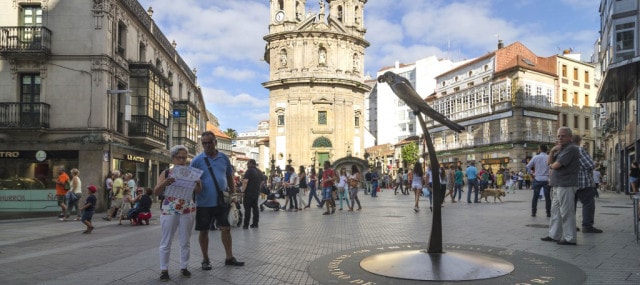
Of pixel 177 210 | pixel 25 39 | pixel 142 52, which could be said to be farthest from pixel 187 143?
pixel 177 210

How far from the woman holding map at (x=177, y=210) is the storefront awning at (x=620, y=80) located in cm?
2420

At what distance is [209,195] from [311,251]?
2161mm

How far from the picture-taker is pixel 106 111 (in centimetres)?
2162

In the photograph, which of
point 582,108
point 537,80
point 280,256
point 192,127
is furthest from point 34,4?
point 582,108

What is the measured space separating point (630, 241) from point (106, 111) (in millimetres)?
20511

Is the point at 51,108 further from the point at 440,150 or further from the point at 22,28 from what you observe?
the point at 440,150

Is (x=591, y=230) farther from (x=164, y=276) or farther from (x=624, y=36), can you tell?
(x=624, y=36)

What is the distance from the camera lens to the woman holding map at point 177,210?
19.0 ft

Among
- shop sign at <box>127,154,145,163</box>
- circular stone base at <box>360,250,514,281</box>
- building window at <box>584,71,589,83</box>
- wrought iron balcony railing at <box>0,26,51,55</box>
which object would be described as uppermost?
building window at <box>584,71,589,83</box>

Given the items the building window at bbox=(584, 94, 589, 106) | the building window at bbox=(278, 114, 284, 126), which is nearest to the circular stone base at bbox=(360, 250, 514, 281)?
the building window at bbox=(278, 114, 284, 126)

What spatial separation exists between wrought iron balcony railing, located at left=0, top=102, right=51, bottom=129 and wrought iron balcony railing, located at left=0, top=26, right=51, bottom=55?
2348 mm

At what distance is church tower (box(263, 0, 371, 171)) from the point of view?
58.7m

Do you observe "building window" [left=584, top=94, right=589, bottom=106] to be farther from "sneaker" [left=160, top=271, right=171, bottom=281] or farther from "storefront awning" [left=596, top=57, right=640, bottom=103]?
"sneaker" [left=160, top=271, right=171, bottom=281]

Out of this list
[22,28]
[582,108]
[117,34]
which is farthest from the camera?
[582,108]
